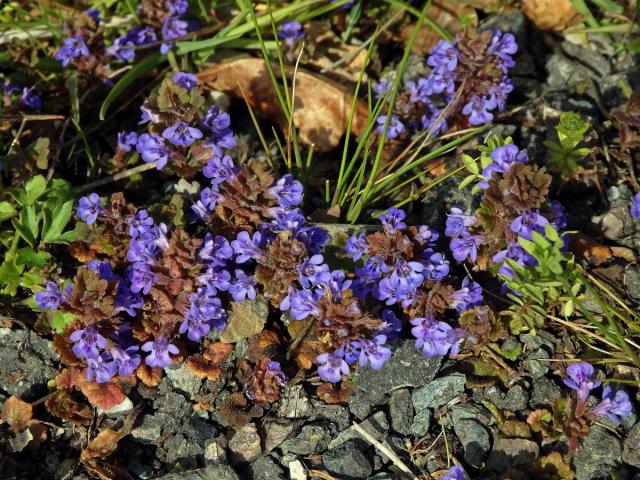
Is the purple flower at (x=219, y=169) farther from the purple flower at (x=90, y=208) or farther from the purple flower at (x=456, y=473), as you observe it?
the purple flower at (x=456, y=473)

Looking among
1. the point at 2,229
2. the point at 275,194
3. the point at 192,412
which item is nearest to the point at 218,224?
the point at 275,194

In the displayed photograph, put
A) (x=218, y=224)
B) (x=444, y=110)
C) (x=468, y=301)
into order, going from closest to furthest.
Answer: (x=468, y=301)
(x=218, y=224)
(x=444, y=110)

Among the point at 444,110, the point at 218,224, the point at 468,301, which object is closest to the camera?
the point at 468,301

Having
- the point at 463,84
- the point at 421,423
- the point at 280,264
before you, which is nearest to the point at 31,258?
the point at 280,264

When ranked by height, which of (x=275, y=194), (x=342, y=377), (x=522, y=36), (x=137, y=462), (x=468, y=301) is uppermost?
(x=522, y=36)

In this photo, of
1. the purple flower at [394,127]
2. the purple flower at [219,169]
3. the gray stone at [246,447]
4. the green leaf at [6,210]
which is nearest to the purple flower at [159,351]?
the gray stone at [246,447]

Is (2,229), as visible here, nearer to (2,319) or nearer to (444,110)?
(2,319)

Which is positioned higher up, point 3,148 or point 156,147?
point 156,147
